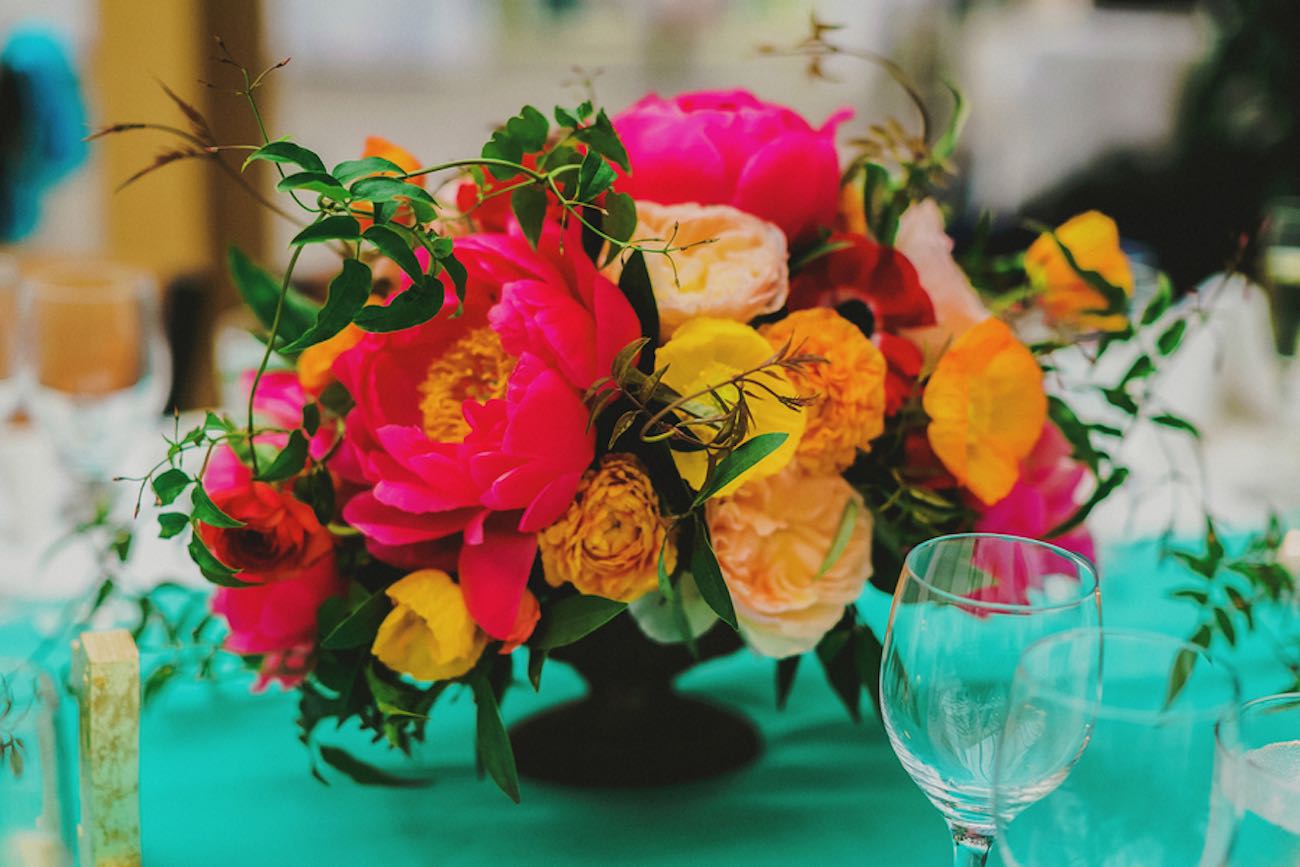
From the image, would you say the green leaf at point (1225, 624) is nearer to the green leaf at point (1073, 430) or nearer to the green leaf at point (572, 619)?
the green leaf at point (1073, 430)

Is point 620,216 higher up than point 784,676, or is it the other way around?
point 620,216

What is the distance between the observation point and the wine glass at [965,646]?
58 centimetres

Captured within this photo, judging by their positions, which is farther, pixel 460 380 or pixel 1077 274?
pixel 1077 274

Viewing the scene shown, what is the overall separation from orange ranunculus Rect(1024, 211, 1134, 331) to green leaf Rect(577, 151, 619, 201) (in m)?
0.32

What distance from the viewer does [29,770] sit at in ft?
1.84

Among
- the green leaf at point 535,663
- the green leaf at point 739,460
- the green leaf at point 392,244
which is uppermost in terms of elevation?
the green leaf at point 392,244

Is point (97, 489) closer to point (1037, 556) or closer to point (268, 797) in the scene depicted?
point (268, 797)

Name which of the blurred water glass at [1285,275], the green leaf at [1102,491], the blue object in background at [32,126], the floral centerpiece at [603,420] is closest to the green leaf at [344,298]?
the floral centerpiece at [603,420]

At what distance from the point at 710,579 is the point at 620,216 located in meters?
0.18

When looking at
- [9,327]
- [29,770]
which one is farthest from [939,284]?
[9,327]

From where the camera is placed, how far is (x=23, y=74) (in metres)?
2.28

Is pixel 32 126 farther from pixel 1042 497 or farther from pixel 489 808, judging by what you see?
pixel 1042 497

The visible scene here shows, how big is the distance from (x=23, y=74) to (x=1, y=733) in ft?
6.60

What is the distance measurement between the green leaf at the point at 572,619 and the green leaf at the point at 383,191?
0.71 feet
